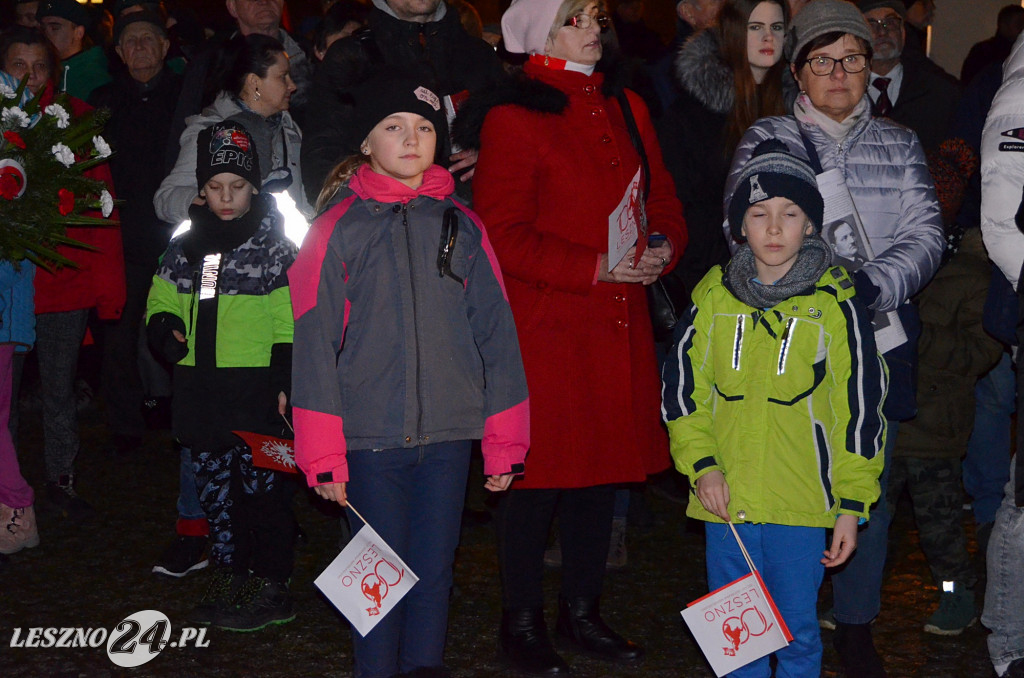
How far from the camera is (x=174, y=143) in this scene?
6520 millimetres

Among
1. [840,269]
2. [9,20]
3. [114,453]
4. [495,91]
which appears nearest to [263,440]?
[495,91]

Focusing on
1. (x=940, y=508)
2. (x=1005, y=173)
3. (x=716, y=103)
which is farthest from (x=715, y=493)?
(x=716, y=103)

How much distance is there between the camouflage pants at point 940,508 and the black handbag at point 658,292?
115 cm

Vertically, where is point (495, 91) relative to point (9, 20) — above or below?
below

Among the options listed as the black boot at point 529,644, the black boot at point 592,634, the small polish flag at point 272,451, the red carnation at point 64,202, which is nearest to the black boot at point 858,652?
the black boot at point 592,634

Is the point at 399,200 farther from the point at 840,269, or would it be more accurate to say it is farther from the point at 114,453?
the point at 114,453

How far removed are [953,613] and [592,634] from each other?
1.57 meters

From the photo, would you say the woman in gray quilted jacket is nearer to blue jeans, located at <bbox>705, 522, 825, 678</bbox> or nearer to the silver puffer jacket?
the silver puffer jacket

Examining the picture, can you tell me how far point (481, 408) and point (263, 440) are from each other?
48.9 inches

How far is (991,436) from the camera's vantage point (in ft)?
19.9

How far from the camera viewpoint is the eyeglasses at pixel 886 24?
6676 millimetres

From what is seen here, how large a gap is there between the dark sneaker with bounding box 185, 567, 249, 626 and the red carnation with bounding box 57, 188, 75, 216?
1857 millimetres

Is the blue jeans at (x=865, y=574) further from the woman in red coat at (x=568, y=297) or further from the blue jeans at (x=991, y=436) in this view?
the blue jeans at (x=991, y=436)

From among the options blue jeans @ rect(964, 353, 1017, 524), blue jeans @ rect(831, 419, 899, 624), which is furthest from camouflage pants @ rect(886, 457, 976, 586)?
blue jeans @ rect(964, 353, 1017, 524)
